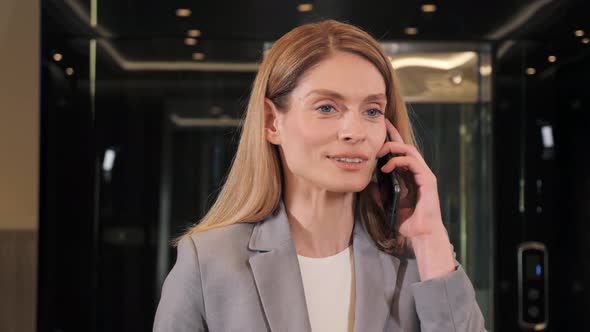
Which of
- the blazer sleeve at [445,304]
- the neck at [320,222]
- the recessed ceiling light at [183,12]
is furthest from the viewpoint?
the recessed ceiling light at [183,12]

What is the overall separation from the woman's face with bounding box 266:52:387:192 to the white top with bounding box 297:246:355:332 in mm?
152

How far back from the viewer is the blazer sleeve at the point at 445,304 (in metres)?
1.31

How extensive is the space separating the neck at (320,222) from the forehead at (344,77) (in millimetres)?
203

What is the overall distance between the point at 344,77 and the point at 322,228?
30 centimetres

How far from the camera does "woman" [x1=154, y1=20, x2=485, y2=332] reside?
1.34 meters

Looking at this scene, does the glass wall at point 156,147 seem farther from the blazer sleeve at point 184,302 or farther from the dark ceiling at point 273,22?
the blazer sleeve at point 184,302

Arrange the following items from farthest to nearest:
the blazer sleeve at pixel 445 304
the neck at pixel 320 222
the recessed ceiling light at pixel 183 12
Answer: the recessed ceiling light at pixel 183 12 < the neck at pixel 320 222 < the blazer sleeve at pixel 445 304

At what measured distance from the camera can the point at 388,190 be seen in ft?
4.81

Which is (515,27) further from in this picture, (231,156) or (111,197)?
(111,197)

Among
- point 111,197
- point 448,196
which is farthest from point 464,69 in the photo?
point 111,197

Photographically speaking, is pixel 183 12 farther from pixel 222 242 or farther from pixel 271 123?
pixel 222 242

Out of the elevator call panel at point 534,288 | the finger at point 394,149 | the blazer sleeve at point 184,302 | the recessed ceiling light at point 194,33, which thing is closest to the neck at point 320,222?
the finger at point 394,149

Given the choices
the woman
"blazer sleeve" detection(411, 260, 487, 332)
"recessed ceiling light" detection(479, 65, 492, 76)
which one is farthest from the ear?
"recessed ceiling light" detection(479, 65, 492, 76)

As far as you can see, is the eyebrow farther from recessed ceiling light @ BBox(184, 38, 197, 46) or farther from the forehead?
recessed ceiling light @ BBox(184, 38, 197, 46)
